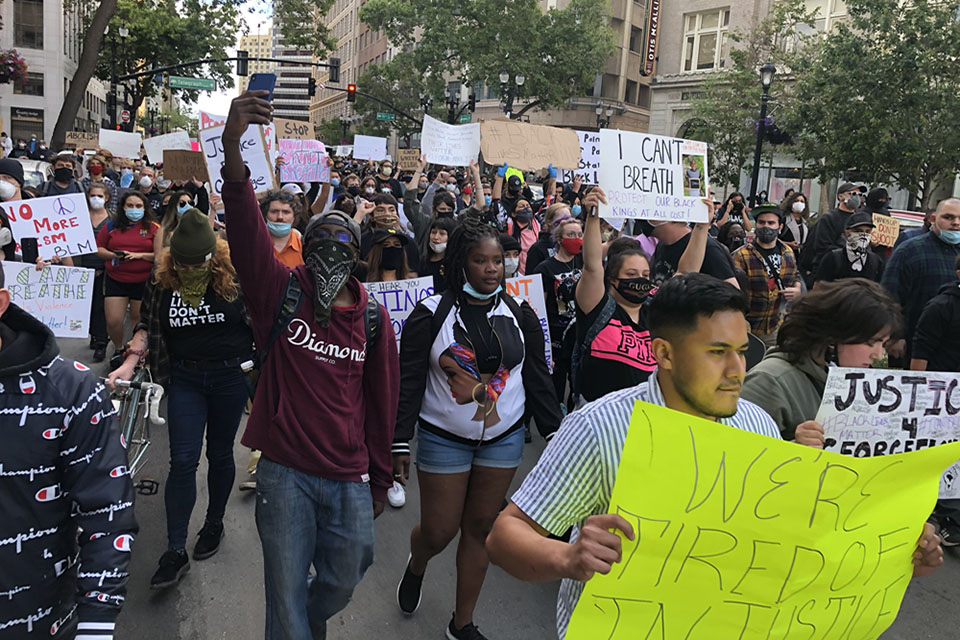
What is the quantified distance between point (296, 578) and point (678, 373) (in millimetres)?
1756

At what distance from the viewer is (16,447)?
1.95m

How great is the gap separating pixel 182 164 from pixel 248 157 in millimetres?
3397

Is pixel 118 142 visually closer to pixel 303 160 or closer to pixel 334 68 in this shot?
pixel 303 160

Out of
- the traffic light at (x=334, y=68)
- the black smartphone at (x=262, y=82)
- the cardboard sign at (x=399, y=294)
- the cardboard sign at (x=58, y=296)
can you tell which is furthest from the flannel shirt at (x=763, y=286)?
the traffic light at (x=334, y=68)

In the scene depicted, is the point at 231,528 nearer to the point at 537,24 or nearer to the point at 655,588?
the point at 655,588

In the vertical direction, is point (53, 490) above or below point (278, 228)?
below

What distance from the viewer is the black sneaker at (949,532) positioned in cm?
498

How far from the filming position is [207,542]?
171 inches

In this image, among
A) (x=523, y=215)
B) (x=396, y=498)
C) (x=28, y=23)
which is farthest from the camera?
(x=28, y=23)

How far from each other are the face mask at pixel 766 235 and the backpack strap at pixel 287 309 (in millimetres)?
5001

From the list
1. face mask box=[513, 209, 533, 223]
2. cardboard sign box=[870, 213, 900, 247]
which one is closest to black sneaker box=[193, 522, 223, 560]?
face mask box=[513, 209, 533, 223]

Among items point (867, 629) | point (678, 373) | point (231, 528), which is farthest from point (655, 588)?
point (231, 528)

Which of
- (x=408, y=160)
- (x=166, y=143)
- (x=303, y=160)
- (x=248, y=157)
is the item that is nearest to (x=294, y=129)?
(x=303, y=160)

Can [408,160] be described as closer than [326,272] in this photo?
No
